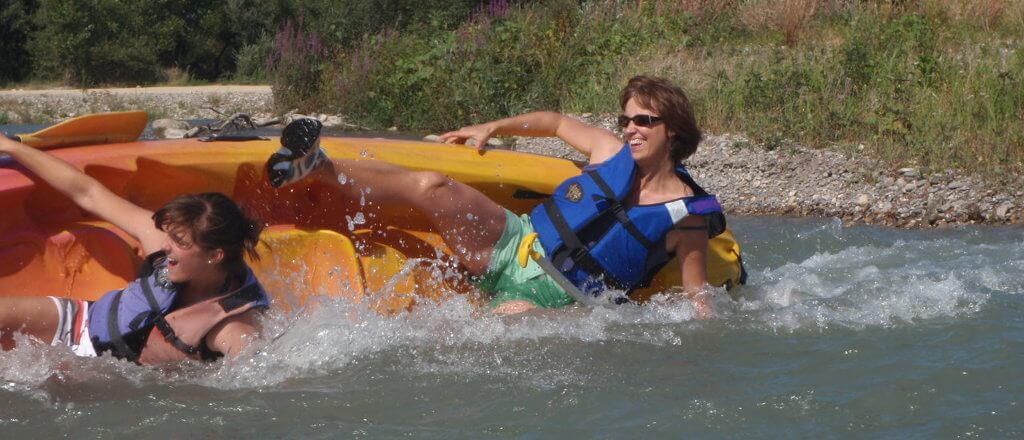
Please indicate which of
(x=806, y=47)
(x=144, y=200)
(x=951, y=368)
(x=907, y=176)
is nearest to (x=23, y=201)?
(x=144, y=200)

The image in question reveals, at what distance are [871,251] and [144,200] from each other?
3.18 metres

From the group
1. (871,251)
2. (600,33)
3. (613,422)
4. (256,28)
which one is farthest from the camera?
(256,28)

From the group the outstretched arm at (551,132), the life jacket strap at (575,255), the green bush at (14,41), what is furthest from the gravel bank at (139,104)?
the life jacket strap at (575,255)

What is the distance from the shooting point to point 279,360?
3469 mm

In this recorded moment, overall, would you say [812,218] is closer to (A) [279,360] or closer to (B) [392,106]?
(A) [279,360]

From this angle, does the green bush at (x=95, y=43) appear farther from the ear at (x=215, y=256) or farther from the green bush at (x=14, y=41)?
the ear at (x=215, y=256)

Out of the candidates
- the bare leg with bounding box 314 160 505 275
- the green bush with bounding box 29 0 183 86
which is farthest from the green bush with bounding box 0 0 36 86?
the bare leg with bounding box 314 160 505 275

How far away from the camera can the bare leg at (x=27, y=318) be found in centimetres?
341

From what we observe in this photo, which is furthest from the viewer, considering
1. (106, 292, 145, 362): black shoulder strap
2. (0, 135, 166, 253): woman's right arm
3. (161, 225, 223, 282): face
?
(0, 135, 166, 253): woman's right arm

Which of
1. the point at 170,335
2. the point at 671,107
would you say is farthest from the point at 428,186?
the point at 170,335

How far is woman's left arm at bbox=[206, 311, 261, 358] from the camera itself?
134 inches

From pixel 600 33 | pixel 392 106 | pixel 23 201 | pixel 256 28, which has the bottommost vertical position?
pixel 256 28

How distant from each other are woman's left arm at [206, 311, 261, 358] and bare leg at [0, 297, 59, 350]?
0.49 meters

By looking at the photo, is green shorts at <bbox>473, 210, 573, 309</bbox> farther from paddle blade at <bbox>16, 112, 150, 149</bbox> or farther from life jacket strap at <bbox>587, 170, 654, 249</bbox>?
paddle blade at <bbox>16, 112, 150, 149</bbox>
